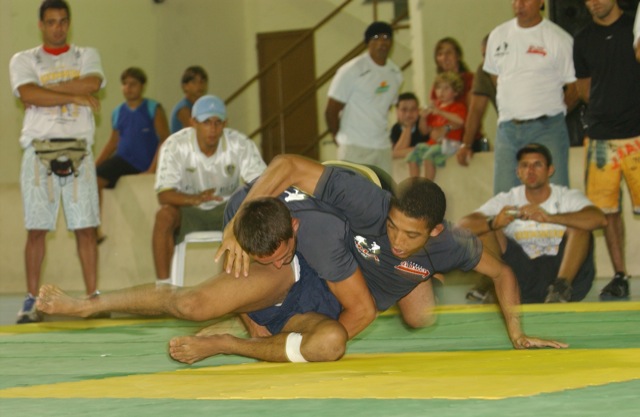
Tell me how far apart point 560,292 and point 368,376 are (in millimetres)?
4117

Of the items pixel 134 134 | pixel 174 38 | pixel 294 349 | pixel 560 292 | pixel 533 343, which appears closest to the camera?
pixel 294 349

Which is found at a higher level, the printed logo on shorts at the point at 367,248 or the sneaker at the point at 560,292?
the printed logo on shorts at the point at 367,248

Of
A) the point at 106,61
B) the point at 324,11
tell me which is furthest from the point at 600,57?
the point at 324,11

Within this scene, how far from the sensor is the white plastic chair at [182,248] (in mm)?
8461

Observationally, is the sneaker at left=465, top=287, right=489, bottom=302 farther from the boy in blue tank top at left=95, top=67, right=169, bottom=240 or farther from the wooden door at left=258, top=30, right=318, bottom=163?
the wooden door at left=258, top=30, right=318, bottom=163

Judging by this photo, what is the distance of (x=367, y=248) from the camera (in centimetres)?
547

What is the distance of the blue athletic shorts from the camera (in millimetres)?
5477

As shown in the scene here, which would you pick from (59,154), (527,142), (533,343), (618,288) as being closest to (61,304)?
(533,343)

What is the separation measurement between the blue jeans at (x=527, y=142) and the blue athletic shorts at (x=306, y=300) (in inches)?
144

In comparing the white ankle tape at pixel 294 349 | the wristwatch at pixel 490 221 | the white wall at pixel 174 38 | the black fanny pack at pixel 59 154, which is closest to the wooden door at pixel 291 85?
→ the white wall at pixel 174 38

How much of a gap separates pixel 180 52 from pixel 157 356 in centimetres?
1105

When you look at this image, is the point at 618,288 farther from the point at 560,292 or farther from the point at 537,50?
the point at 537,50

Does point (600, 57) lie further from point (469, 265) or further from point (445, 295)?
point (469, 265)

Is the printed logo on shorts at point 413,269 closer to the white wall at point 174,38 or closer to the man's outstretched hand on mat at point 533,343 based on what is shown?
the man's outstretched hand on mat at point 533,343
